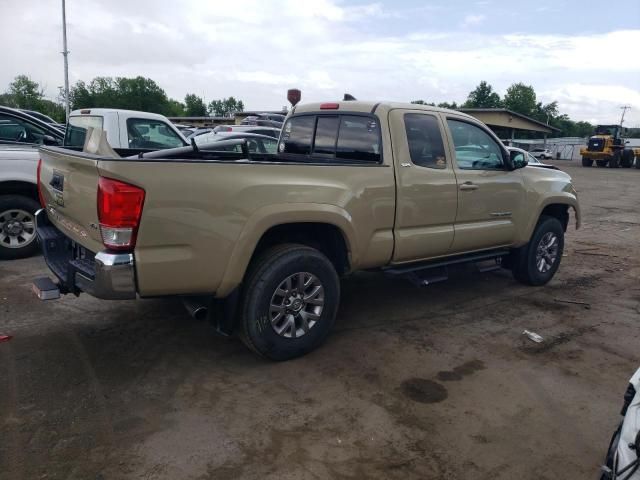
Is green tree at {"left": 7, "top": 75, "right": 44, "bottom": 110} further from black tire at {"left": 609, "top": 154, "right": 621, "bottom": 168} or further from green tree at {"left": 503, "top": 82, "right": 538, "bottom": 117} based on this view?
green tree at {"left": 503, "top": 82, "right": 538, "bottom": 117}

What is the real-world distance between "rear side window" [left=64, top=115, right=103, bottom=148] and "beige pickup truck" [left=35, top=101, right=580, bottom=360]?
295cm

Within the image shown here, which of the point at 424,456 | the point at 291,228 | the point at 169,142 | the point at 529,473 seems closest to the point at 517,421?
the point at 529,473

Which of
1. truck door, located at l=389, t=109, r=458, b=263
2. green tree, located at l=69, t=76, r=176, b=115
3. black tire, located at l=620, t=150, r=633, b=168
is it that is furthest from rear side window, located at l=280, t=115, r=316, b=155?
green tree, located at l=69, t=76, r=176, b=115

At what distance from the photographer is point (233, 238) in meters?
3.42

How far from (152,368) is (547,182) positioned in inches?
183

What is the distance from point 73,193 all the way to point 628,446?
3.40 metres

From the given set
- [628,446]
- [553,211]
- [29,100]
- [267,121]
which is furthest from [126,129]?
[29,100]

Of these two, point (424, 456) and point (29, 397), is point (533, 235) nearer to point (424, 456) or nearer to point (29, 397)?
point (424, 456)

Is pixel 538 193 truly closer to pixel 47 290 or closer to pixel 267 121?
pixel 47 290

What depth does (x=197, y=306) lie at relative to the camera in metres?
3.54

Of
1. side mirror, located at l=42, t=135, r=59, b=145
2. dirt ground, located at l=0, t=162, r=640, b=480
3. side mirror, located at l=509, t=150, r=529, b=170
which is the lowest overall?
dirt ground, located at l=0, t=162, r=640, b=480

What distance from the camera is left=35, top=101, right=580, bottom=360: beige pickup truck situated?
10.3 ft

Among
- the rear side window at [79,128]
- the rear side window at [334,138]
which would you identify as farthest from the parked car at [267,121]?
the rear side window at [334,138]

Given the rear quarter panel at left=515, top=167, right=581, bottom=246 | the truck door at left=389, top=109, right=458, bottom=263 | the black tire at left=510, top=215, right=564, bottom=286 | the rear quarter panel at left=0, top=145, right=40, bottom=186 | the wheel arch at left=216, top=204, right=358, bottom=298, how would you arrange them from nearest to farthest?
the wheel arch at left=216, top=204, right=358, bottom=298, the truck door at left=389, top=109, right=458, bottom=263, the rear quarter panel at left=515, top=167, right=581, bottom=246, the black tire at left=510, top=215, right=564, bottom=286, the rear quarter panel at left=0, top=145, right=40, bottom=186
